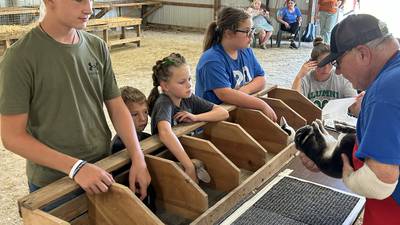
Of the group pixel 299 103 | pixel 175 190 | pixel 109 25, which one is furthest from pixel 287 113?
pixel 109 25

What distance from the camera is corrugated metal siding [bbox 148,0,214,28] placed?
35.0 ft

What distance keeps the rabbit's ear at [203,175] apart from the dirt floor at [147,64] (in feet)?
5.07

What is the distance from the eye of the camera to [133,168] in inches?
52.4

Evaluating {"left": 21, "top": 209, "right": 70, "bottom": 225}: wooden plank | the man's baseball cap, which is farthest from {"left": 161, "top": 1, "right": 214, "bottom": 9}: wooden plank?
{"left": 21, "top": 209, "right": 70, "bottom": 225}: wooden plank

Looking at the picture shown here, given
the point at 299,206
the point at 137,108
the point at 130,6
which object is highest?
the point at 130,6

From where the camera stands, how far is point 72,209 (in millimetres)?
1213

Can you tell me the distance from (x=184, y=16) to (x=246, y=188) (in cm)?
995

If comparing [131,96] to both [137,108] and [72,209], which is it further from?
[72,209]

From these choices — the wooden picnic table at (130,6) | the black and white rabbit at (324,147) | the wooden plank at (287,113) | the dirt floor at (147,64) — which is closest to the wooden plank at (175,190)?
the black and white rabbit at (324,147)

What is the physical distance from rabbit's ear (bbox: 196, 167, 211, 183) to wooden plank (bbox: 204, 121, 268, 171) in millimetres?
224

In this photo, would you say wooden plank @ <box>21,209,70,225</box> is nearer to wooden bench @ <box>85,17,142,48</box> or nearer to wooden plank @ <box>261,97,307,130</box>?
wooden plank @ <box>261,97,307,130</box>

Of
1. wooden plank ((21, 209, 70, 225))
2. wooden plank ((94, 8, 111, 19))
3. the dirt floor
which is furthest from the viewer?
wooden plank ((94, 8, 111, 19))

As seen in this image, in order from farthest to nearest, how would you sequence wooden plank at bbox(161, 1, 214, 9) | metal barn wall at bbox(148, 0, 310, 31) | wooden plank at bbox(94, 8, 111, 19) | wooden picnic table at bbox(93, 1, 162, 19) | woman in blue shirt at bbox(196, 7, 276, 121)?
wooden plank at bbox(161, 1, 214, 9) < metal barn wall at bbox(148, 0, 310, 31) < wooden plank at bbox(94, 8, 111, 19) < wooden picnic table at bbox(93, 1, 162, 19) < woman in blue shirt at bbox(196, 7, 276, 121)

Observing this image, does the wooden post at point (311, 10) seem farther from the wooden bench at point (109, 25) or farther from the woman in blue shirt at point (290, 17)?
the wooden bench at point (109, 25)
